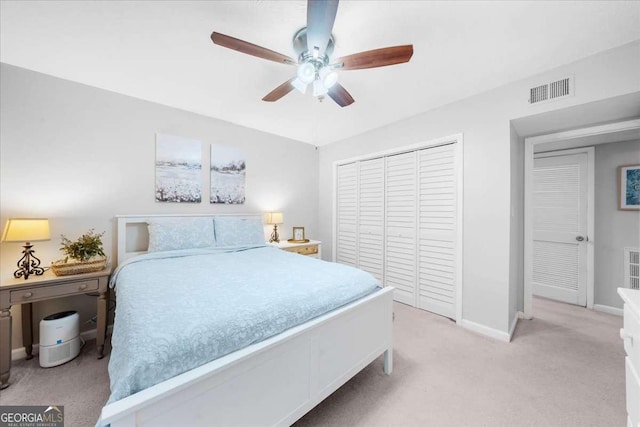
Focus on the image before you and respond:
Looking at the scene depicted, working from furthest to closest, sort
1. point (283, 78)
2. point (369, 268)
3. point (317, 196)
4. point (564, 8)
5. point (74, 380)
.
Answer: point (317, 196) → point (369, 268) → point (283, 78) → point (74, 380) → point (564, 8)

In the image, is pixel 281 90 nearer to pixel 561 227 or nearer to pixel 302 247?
pixel 302 247

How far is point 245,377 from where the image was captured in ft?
3.61

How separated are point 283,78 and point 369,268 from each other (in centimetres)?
281

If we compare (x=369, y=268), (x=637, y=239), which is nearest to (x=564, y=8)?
(x=637, y=239)

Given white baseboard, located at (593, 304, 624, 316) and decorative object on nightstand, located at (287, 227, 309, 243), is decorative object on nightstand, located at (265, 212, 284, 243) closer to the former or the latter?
decorative object on nightstand, located at (287, 227, 309, 243)

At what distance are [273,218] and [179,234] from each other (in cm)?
135

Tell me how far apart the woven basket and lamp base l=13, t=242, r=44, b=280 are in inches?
6.0

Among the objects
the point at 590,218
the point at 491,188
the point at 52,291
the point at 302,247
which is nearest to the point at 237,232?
the point at 302,247

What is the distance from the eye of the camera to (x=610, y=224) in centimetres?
296

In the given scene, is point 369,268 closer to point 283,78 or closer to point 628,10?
point 283,78

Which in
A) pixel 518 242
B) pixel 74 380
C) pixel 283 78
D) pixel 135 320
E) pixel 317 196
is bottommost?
pixel 74 380

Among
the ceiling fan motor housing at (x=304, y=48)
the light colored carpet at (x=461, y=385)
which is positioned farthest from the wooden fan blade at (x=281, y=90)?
the light colored carpet at (x=461, y=385)

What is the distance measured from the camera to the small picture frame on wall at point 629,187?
2785mm

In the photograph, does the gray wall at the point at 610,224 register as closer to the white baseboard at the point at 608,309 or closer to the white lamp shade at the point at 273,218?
the white baseboard at the point at 608,309
